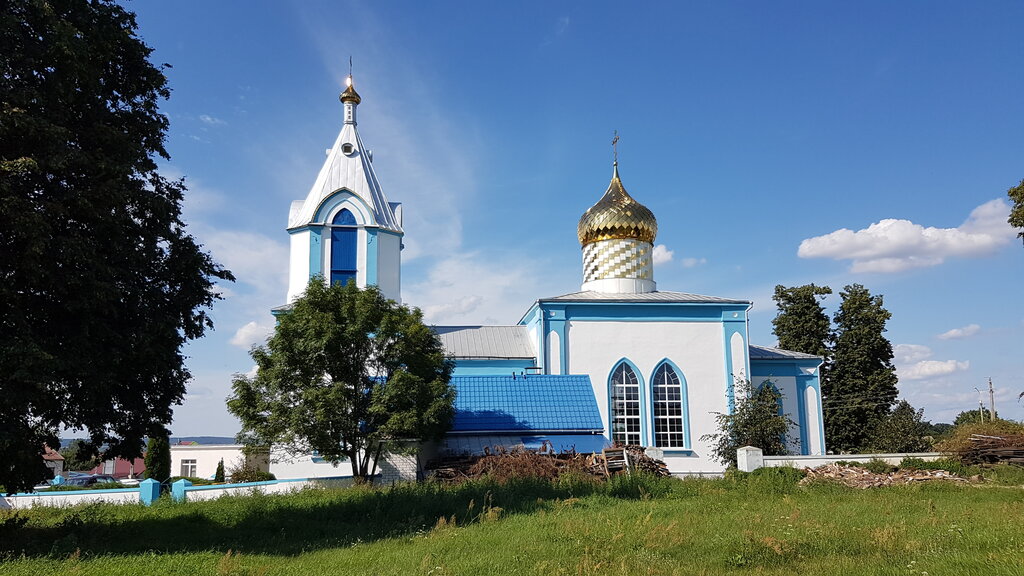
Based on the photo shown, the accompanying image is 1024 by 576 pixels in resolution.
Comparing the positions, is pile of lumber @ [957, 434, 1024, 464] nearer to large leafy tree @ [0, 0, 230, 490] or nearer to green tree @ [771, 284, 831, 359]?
green tree @ [771, 284, 831, 359]

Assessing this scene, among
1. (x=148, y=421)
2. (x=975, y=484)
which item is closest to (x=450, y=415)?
(x=148, y=421)

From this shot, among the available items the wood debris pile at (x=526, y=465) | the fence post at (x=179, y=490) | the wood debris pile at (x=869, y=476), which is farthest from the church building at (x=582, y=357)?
the fence post at (x=179, y=490)

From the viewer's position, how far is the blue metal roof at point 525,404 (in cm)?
1912

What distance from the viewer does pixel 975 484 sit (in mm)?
15648

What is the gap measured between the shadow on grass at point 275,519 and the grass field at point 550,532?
0.04 meters

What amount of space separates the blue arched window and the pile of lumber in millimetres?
17403

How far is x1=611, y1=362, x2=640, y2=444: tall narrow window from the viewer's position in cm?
2142

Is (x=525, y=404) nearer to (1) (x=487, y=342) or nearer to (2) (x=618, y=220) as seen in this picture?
(1) (x=487, y=342)

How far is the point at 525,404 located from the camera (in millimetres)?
19797

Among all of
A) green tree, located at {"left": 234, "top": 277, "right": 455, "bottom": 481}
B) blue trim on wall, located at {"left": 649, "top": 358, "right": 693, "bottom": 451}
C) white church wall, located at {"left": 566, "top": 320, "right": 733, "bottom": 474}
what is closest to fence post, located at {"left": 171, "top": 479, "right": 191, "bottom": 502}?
green tree, located at {"left": 234, "top": 277, "right": 455, "bottom": 481}

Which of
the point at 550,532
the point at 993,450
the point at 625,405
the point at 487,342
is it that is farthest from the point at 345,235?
the point at 993,450

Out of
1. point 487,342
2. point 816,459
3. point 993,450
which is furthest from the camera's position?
point 487,342

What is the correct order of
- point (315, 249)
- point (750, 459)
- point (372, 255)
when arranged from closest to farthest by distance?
point (750, 459) → point (315, 249) → point (372, 255)

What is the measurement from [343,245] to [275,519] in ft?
40.8
